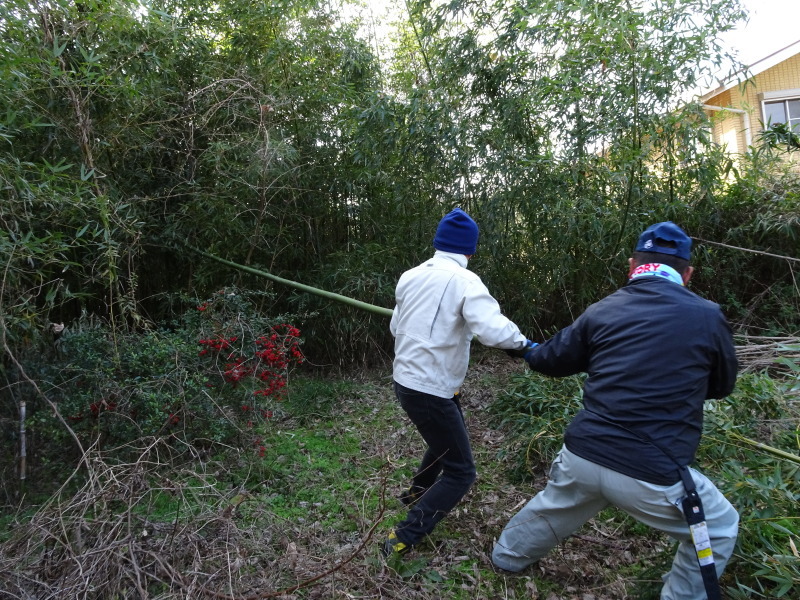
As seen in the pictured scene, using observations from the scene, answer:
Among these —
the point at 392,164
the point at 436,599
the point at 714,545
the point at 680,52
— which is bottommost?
the point at 436,599

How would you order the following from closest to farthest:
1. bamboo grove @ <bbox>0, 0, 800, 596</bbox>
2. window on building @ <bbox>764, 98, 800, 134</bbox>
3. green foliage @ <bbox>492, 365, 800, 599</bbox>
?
green foliage @ <bbox>492, 365, 800, 599</bbox>
bamboo grove @ <bbox>0, 0, 800, 596</bbox>
window on building @ <bbox>764, 98, 800, 134</bbox>

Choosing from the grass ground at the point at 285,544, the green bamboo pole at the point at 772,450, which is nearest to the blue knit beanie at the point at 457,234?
the grass ground at the point at 285,544

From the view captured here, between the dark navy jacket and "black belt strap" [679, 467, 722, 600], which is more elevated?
the dark navy jacket

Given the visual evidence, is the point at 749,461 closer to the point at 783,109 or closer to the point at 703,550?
the point at 703,550

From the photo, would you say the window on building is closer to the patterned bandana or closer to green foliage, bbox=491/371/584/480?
green foliage, bbox=491/371/584/480

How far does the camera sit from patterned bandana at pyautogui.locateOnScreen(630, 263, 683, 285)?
2.30m

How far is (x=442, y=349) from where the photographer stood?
2.74 m

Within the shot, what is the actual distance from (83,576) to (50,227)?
112 inches

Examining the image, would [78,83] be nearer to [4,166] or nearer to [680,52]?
[4,166]

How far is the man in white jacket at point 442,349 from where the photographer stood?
8.85ft

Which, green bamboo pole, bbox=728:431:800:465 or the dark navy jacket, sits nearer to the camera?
the dark navy jacket

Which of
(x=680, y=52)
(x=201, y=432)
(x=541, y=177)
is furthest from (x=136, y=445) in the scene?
(x=680, y=52)

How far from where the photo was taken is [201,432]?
4.15 meters

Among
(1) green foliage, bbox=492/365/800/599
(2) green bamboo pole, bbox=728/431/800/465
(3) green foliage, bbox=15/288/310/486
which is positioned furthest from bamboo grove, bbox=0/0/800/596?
(2) green bamboo pole, bbox=728/431/800/465
